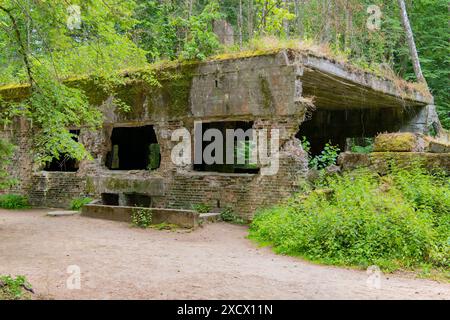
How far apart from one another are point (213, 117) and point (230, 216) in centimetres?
260

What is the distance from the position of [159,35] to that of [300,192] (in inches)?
423

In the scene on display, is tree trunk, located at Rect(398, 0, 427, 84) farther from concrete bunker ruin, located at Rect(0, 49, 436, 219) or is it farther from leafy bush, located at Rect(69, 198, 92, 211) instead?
leafy bush, located at Rect(69, 198, 92, 211)

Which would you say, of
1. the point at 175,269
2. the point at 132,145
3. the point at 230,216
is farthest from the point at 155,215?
the point at 132,145

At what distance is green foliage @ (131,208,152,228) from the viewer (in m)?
11.5

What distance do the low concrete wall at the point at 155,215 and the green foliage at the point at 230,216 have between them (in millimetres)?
1305

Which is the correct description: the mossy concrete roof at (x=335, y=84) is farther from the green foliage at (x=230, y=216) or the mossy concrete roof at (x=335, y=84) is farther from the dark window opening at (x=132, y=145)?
the green foliage at (x=230, y=216)

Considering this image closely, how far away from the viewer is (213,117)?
41.2 ft

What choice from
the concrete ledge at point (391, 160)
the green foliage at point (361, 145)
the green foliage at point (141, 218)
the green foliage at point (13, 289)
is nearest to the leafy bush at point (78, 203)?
the green foliage at point (141, 218)

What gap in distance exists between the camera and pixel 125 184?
1386 centimetres

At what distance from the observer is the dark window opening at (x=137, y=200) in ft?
45.5

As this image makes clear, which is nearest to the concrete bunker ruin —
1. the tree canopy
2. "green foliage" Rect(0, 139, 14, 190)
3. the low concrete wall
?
the tree canopy

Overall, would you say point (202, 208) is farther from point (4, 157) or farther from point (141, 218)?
point (4, 157)
